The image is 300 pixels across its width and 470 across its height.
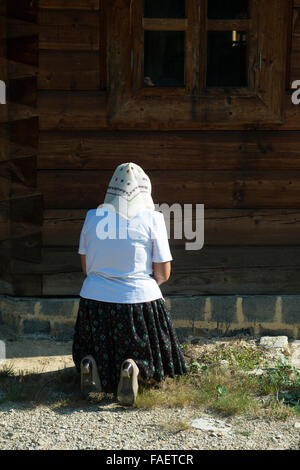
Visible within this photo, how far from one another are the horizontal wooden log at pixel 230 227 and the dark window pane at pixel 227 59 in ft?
3.44

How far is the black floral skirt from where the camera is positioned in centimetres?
398

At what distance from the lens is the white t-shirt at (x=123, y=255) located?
389 cm

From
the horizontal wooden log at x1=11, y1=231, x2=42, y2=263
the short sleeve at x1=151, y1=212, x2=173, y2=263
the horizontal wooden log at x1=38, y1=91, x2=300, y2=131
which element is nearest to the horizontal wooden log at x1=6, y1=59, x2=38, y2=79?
the horizontal wooden log at x1=38, y1=91, x2=300, y2=131

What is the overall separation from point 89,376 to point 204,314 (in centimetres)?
158

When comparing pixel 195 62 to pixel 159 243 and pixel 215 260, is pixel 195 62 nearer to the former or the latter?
pixel 215 260

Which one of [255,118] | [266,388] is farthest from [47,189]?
[266,388]

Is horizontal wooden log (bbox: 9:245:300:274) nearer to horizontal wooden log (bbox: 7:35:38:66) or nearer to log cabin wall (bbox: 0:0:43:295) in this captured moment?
log cabin wall (bbox: 0:0:43:295)

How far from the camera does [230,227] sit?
5168mm

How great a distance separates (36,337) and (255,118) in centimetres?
255

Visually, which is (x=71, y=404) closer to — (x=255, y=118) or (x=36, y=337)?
(x=36, y=337)

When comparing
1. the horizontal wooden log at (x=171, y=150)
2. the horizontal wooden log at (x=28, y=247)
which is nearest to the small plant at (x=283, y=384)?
the horizontal wooden log at (x=171, y=150)

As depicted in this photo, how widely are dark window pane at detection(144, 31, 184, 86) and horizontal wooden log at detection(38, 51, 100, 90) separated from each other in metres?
0.41

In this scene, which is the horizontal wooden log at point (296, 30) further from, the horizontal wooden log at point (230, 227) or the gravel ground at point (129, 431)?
the gravel ground at point (129, 431)

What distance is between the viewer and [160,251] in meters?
3.98
